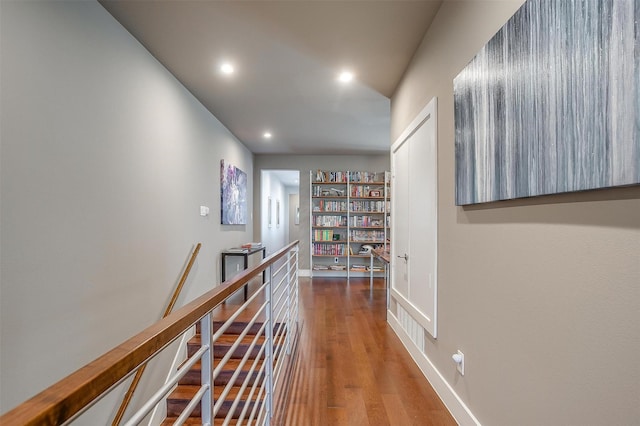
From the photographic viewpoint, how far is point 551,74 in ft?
3.20

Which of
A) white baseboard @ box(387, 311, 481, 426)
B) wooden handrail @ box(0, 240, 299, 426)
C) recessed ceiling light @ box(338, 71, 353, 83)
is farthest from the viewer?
recessed ceiling light @ box(338, 71, 353, 83)

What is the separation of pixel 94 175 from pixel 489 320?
7.88 ft

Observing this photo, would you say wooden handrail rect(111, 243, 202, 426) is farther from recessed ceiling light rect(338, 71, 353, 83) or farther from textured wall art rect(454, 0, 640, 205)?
recessed ceiling light rect(338, 71, 353, 83)

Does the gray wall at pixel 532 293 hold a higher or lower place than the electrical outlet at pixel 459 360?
higher

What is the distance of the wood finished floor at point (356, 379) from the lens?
5.97 ft

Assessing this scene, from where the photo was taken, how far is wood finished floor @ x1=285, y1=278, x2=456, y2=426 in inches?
71.6

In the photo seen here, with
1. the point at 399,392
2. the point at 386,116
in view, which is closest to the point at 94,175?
the point at 399,392

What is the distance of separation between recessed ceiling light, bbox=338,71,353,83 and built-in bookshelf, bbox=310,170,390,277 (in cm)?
321

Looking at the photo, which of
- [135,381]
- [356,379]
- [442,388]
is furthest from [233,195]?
[442,388]

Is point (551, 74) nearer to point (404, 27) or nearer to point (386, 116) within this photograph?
point (404, 27)

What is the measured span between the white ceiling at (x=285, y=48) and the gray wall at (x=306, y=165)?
7.39 ft

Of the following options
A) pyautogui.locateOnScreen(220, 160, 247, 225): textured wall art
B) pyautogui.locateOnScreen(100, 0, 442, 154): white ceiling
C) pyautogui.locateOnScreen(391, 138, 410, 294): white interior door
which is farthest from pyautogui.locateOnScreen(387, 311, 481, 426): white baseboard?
pyautogui.locateOnScreen(220, 160, 247, 225): textured wall art

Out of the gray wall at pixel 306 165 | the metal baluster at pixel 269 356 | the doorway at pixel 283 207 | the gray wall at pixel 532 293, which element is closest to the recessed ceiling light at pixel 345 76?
the gray wall at pixel 532 293

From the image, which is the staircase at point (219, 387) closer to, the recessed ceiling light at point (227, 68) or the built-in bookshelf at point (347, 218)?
the recessed ceiling light at point (227, 68)
